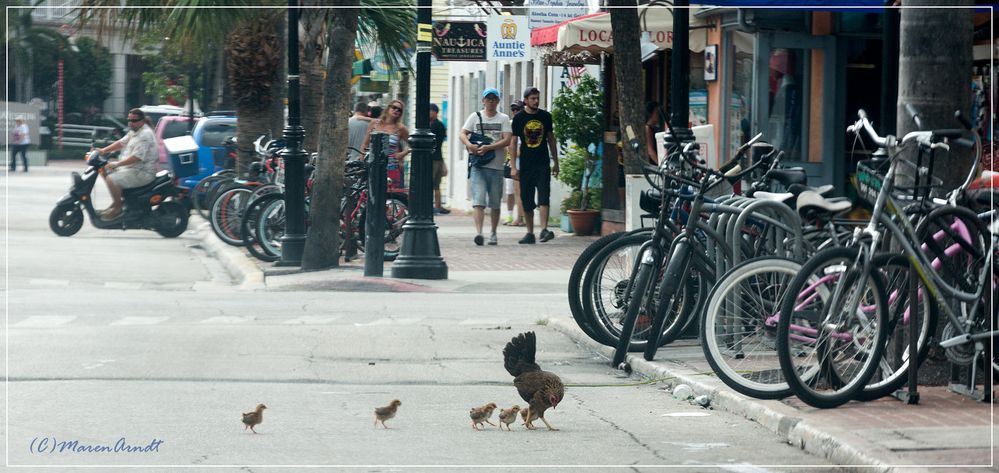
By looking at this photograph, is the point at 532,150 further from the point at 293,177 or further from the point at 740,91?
the point at 293,177

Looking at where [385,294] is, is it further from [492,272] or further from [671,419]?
[671,419]

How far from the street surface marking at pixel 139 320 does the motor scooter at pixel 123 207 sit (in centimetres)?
975

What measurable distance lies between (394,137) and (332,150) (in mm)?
3594

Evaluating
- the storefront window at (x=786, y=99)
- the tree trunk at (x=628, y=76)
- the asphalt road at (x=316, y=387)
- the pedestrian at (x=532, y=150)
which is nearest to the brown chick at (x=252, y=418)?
the asphalt road at (x=316, y=387)

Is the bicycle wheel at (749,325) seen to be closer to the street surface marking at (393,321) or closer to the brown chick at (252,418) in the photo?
the brown chick at (252,418)

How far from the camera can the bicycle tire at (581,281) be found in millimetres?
9211

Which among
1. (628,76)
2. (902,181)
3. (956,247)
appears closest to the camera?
(956,247)

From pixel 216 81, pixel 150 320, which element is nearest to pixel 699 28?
pixel 150 320

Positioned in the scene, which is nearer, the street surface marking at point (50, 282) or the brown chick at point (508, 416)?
the brown chick at point (508, 416)

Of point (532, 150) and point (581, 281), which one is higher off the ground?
point (532, 150)

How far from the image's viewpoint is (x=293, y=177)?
Result: 656 inches

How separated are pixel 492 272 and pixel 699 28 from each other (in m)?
4.33

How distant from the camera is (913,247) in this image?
23.0 ft

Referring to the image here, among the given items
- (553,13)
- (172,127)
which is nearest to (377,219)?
(553,13)
